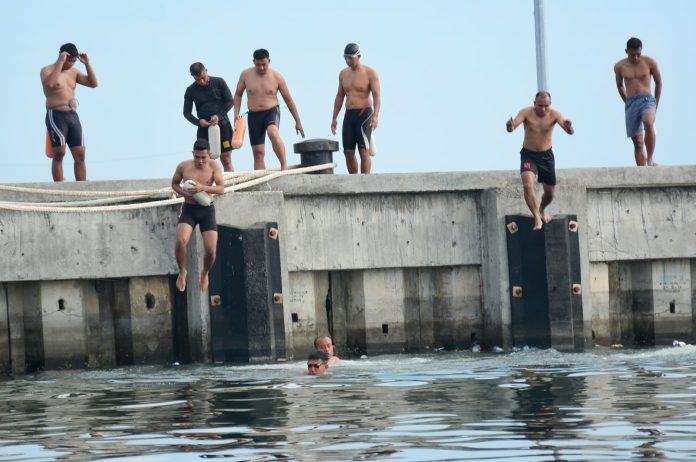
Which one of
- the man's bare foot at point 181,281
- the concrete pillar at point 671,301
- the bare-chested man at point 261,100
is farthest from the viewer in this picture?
the bare-chested man at point 261,100

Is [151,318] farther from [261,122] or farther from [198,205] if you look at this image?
[261,122]

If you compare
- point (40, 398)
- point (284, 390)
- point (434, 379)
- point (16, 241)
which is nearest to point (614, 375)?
point (434, 379)

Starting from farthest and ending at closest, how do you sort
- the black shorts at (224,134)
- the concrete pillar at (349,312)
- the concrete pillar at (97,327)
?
the black shorts at (224,134)
the concrete pillar at (349,312)
the concrete pillar at (97,327)

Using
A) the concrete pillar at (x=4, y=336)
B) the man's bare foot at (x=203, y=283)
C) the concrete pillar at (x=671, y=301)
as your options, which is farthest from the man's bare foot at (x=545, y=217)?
the concrete pillar at (x=4, y=336)

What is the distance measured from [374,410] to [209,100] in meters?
7.11

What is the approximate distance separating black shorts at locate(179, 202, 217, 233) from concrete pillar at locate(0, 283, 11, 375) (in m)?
2.30

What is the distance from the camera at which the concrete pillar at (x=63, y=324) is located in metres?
15.2

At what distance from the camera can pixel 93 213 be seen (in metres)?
15.2

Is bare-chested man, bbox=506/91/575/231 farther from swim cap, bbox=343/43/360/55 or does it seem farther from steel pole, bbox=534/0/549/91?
steel pole, bbox=534/0/549/91

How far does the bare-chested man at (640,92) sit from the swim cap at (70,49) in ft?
23.2

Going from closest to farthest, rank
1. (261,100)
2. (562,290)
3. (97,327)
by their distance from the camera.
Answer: (97,327) → (562,290) → (261,100)

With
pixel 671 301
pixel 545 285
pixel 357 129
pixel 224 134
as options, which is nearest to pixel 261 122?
pixel 224 134

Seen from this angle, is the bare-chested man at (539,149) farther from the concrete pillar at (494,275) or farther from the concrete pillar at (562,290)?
the concrete pillar at (494,275)

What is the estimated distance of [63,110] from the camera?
1622 centimetres
